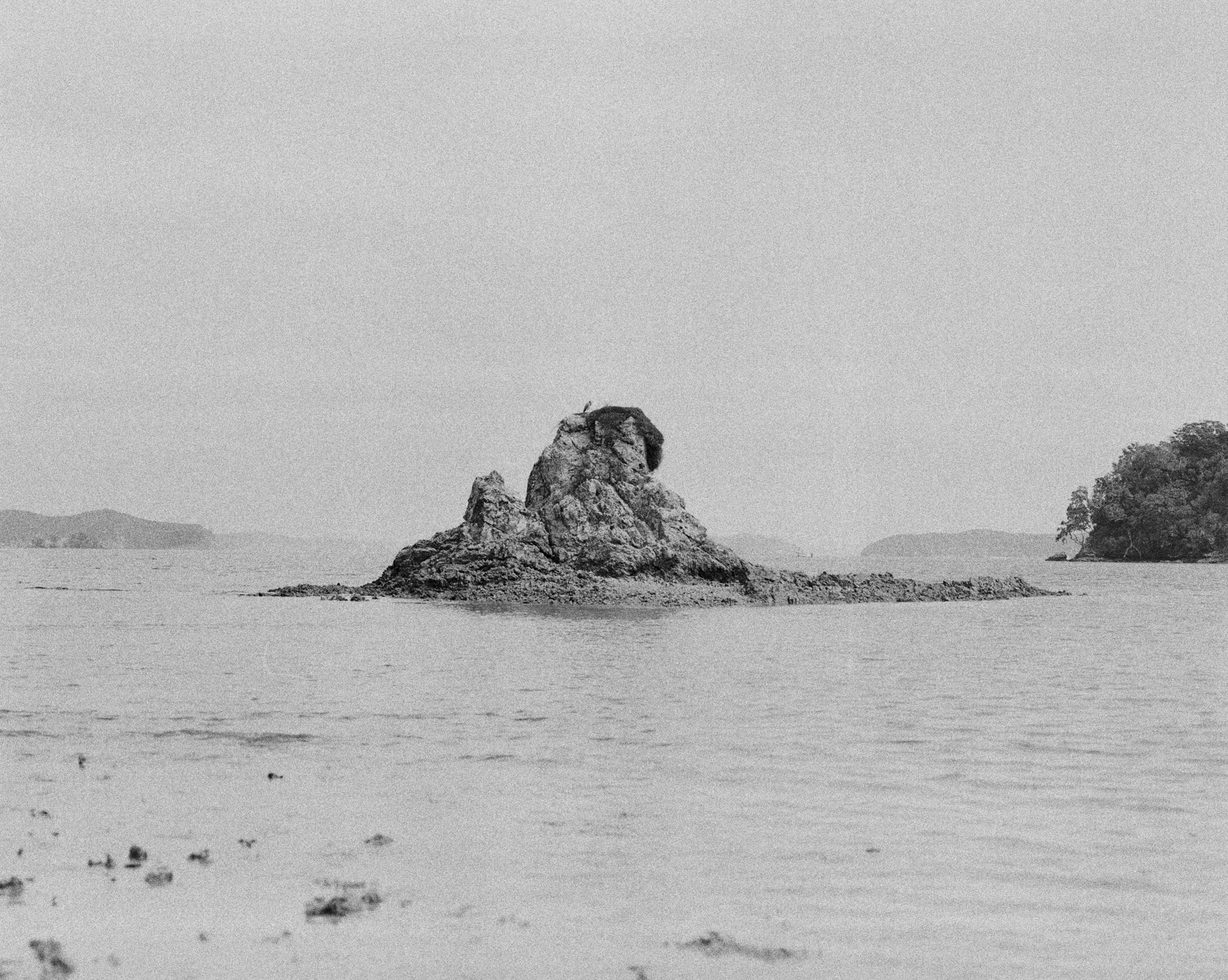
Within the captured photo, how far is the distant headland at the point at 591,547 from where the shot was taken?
46812 millimetres

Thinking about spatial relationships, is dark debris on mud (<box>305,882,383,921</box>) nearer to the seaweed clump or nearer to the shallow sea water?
the shallow sea water

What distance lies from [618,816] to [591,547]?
38.2 meters

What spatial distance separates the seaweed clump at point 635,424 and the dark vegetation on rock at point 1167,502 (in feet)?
349

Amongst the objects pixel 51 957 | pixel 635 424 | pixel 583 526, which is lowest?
pixel 51 957

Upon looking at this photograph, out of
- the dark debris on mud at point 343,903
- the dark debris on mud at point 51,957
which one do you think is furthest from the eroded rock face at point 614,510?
the dark debris on mud at point 51,957

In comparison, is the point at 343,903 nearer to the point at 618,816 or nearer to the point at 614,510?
the point at 618,816

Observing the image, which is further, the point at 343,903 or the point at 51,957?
the point at 343,903

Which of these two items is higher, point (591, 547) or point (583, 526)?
point (583, 526)

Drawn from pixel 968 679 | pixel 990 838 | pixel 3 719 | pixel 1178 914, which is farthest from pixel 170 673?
pixel 1178 914

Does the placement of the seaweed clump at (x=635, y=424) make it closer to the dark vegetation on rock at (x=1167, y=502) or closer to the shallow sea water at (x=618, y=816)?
the shallow sea water at (x=618, y=816)

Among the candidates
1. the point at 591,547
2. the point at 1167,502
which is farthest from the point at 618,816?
the point at 1167,502

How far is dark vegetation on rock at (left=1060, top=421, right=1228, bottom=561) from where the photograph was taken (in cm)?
14000

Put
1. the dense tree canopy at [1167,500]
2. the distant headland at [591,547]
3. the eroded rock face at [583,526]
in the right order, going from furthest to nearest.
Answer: the dense tree canopy at [1167,500], the eroded rock face at [583,526], the distant headland at [591,547]

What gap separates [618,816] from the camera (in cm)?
1023
